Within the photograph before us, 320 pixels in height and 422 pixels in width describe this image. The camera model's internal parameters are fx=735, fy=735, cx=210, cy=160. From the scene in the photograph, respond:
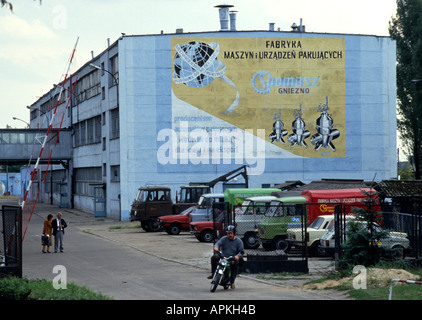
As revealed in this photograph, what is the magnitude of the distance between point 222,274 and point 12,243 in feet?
19.2

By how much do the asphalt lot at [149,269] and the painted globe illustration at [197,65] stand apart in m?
15.2

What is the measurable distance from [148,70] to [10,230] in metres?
36.3

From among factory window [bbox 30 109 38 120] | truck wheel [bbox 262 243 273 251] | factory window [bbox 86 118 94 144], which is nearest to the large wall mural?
factory window [bbox 86 118 94 144]

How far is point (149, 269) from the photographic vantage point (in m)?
24.8

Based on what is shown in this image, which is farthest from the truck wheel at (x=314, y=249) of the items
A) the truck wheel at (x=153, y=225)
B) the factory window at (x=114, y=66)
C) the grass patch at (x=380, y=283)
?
the factory window at (x=114, y=66)

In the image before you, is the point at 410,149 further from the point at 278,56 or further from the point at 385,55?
the point at 278,56

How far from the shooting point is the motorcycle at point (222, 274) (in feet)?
60.2

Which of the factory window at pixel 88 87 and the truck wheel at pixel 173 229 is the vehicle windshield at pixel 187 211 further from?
the factory window at pixel 88 87

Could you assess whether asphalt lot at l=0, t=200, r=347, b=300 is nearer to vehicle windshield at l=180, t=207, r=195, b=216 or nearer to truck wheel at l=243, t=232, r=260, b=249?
vehicle windshield at l=180, t=207, r=195, b=216

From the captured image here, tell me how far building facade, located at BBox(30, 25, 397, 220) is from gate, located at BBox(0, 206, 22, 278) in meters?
34.8

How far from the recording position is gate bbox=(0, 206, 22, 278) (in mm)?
19031

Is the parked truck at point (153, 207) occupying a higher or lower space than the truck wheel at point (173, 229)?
higher

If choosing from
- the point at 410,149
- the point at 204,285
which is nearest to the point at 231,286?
the point at 204,285

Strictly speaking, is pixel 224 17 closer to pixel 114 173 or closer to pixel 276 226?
pixel 114 173
